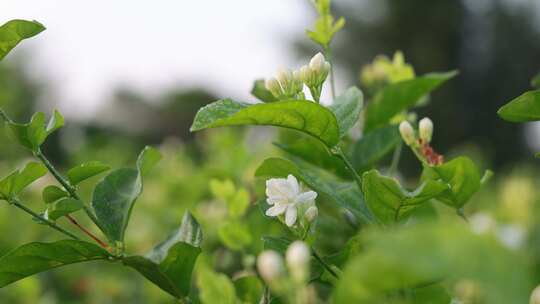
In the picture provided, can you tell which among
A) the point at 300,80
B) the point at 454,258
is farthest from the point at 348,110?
the point at 454,258

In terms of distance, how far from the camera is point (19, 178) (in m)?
0.73

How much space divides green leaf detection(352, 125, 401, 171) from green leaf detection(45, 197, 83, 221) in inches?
17.5

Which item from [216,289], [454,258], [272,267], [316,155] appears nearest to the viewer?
[454,258]

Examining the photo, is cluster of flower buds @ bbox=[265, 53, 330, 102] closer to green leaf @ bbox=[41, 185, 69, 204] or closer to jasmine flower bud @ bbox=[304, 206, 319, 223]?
jasmine flower bud @ bbox=[304, 206, 319, 223]

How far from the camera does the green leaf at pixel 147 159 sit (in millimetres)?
810

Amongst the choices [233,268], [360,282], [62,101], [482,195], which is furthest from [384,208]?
[62,101]

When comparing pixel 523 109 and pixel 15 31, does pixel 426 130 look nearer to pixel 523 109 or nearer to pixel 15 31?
pixel 523 109

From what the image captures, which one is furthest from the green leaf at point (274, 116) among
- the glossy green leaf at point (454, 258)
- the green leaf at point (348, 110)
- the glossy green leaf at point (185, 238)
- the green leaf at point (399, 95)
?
the green leaf at point (399, 95)

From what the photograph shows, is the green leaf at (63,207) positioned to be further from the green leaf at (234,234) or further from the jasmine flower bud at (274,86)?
the green leaf at (234,234)

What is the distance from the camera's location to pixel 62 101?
15.9 m

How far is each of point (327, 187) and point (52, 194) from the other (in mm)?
290

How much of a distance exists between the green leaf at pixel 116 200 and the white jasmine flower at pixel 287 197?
0.15m

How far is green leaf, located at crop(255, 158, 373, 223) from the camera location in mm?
713

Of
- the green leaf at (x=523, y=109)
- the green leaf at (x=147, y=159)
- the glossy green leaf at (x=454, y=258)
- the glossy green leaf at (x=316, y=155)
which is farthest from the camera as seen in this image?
the glossy green leaf at (x=316, y=155)
